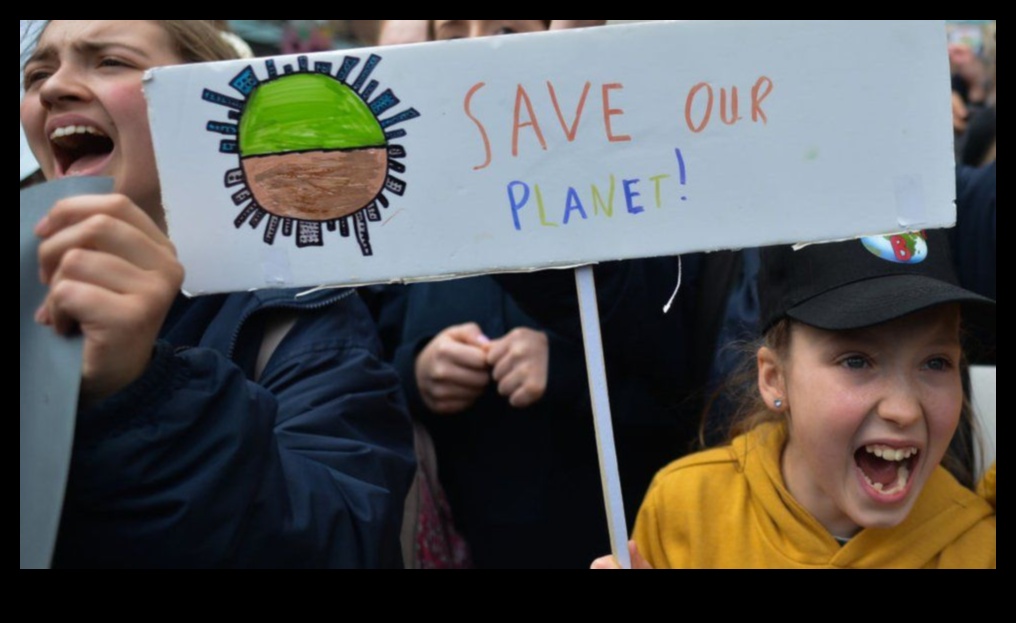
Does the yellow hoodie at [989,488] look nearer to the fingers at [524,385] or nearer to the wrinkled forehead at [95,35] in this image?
the fingers at [524,385]

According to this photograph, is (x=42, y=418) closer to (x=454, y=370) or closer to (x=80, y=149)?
(x=80, y=149)

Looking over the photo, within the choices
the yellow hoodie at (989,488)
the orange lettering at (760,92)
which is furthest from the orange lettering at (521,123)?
the yellow hoodie at (989,488)

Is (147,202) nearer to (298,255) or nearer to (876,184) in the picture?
(298,255)

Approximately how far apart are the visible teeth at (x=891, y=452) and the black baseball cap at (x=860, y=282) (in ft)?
0.65

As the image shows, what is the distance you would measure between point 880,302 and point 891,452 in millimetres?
236

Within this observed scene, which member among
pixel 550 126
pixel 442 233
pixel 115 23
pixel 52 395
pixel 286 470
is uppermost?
pixel 115 23

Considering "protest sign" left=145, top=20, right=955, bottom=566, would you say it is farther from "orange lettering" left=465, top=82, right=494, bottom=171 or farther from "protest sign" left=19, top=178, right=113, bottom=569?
"protest sign" left=19, top=178, right=113, bottom=569

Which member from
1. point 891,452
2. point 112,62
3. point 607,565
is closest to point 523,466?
point 607,565

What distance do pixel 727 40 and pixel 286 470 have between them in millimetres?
818

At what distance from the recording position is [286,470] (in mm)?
1481

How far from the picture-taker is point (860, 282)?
1.87 m

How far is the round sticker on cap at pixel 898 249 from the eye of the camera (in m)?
1.89

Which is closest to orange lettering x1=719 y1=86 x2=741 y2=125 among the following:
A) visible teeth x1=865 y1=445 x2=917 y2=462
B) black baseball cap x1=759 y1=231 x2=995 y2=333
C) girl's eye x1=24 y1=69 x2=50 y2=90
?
black baseball cap x1=759 y1=231 x2=995 y2=333

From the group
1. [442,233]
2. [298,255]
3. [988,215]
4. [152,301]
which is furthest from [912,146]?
[988,215]
